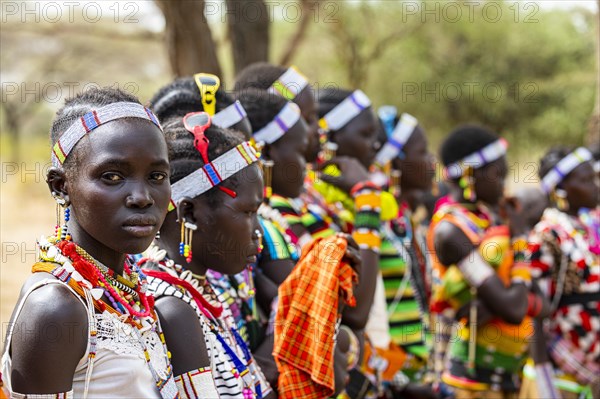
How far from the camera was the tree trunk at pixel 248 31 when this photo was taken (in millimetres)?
7094

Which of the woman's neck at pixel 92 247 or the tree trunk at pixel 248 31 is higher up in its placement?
the tree trunk at pixel 248 31

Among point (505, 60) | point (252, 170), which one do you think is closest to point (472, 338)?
point (252, 170)

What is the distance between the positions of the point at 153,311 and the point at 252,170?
794 mm

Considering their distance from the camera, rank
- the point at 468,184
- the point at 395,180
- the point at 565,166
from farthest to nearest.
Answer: the point at 395,180
the point at 565,166
the point at 468,184

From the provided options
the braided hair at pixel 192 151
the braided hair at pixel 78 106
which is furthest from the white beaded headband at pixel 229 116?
the braided hair at pixel 78 106

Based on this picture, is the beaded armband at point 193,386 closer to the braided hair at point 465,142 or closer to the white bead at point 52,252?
the white bead at point 52,252

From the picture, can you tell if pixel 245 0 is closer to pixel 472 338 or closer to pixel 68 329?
pixel 472 338

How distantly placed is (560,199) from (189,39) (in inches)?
121

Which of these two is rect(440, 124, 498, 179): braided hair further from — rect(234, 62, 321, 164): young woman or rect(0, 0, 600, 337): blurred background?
rect(0, 0, 600, 337): blurred background

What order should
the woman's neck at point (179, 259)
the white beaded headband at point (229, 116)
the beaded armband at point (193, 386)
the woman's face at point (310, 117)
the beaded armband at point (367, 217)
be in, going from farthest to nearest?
the woman's face at point (310, 117) → the beaded armband at point (367, 217) → the white beaded headband at point (229, 116) → the woman's neck at point (179, 259) → the beaded armband at point (193, 386)

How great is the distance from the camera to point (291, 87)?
4.60 meters

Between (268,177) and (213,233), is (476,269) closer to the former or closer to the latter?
(268,177)

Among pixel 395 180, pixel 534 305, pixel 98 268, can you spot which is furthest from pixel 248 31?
pixel 98 268

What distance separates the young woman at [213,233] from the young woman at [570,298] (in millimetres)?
3235
